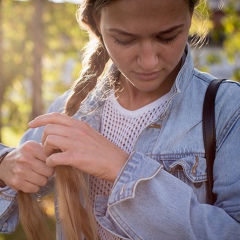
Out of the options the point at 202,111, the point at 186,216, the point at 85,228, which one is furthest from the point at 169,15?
the point at 85,228

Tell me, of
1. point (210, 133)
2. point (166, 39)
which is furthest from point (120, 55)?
point (210, 133)

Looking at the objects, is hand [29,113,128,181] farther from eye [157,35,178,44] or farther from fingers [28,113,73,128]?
eye [157,35,178,44]

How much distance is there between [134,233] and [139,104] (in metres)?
0.61

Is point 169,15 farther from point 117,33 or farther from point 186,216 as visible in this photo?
point 186,216

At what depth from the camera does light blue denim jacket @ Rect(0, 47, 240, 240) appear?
1814mm

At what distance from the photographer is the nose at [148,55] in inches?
75.7

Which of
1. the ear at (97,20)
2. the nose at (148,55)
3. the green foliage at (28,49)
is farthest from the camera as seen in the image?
the green foliage at (28,49)

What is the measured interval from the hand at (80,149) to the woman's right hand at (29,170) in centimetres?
10

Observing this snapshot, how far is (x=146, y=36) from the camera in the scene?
6.27ft

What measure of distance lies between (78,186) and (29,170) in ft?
0.66

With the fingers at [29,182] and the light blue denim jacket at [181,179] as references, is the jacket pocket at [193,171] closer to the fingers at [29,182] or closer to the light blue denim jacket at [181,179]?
the light blue denim jacket at [181,179]

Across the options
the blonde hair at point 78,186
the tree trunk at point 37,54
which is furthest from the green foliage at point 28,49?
the blonde hair at point 78,186

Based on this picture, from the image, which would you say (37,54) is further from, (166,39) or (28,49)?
(166,39)

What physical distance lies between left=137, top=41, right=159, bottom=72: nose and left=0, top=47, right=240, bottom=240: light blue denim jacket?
0.59 feet
